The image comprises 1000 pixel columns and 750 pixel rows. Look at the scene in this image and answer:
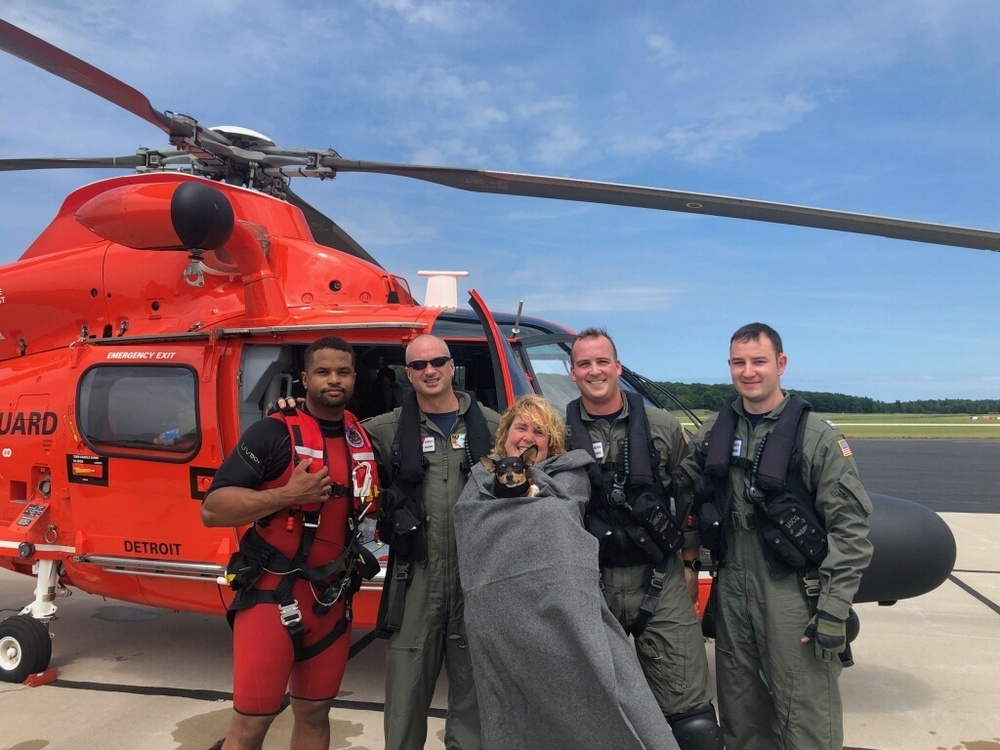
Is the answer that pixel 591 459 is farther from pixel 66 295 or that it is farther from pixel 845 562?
pixel 66 295

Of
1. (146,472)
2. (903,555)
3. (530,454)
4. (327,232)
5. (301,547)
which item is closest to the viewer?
(530,454)

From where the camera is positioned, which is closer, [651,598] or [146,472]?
[651,598]

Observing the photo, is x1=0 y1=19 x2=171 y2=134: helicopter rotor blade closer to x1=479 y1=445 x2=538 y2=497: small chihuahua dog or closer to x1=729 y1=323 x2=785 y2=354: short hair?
x1=479 y1=445 x2=538 y2=497: small chihuahua dog

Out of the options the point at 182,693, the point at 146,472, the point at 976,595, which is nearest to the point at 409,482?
the point at 146,472

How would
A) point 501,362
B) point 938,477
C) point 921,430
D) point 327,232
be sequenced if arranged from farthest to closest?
point 921,430 < point 938,477 < point 327,232 < point 501,362

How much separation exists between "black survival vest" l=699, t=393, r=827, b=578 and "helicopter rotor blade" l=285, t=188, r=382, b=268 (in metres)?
3.61

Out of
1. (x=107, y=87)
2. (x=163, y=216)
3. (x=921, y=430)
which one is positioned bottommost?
(x=921, y=430)

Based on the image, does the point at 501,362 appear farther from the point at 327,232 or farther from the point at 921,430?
the point at 921,430

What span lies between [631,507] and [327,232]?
13.8 feet

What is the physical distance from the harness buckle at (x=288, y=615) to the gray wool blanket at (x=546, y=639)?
0.71m

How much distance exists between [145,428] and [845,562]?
389cm

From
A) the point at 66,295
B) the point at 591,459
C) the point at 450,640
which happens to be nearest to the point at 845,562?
the point at 591,459

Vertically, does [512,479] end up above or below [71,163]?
below

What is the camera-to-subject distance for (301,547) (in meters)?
2.64
